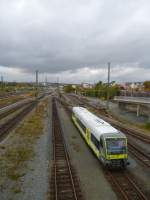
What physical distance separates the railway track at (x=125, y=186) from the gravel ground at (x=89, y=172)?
47 cm

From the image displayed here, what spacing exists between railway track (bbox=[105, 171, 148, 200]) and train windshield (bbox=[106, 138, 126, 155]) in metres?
1.65

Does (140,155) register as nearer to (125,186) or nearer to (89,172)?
(89,172)

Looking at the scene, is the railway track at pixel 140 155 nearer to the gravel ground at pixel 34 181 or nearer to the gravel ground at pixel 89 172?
the gravel ground at pixel 89 172

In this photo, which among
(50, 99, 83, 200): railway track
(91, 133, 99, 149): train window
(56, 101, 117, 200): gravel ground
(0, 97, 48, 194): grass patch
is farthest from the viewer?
(91, 133, 99, 149): train window

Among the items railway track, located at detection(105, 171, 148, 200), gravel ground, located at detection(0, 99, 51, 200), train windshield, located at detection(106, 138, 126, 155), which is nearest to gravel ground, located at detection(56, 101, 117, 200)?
railway track, located at detection(105, 171, 148, 200)

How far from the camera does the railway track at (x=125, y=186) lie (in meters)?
14.4

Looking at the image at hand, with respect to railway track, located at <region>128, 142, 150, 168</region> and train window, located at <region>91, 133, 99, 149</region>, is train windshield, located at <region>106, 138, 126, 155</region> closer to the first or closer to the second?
train window, located at <region>91, 133, 99, 149</region>

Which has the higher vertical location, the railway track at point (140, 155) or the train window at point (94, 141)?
the train window at point (94, 141)

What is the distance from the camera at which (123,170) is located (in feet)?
61.8

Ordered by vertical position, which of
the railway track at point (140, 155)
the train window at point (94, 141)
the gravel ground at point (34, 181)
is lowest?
the railway track at point (140, 155)

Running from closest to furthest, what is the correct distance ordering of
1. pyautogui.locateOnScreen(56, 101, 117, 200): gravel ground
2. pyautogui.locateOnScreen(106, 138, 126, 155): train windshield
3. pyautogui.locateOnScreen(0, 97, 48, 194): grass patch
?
1. pyautogui.locateOnScreen(56, 101, 117, 200): gravel ground
2. pyautogui.locateOnScreen(0, 97, 48, 194): grass patch
3. pyautogui.locateOnScreen(106, 138, 126, 155): train windshield

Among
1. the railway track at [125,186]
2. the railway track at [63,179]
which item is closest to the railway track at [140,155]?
the railway track at [125,186]

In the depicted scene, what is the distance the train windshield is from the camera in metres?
18.1

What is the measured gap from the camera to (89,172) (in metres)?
18.6
